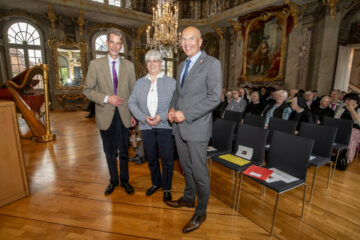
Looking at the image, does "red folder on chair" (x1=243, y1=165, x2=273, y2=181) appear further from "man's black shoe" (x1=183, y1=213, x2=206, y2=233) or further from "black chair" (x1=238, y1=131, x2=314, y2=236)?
"man's black shoe" (x1=183, y1=213, x2=206, y2=233)

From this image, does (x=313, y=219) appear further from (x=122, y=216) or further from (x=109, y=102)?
(x=109, y=102)

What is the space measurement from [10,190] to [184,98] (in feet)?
7.05

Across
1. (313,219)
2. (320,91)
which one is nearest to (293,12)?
(320,91)

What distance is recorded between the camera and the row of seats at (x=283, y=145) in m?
1.86

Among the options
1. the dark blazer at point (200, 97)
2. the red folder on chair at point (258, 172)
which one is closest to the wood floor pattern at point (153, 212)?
the red folder on chair at point (258, 172)

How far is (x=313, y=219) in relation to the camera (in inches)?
76.9

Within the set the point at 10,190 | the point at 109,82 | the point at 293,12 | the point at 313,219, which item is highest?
the point at 293,12

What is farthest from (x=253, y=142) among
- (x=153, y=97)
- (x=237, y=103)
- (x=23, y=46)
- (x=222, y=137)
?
(x=23, y=46)

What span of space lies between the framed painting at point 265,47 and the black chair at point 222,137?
18.9 ft

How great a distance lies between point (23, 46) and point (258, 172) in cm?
1074

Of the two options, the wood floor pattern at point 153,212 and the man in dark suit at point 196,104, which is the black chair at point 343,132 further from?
the man in dark suit at point 196,104

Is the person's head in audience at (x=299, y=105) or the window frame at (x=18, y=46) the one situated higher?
the window frame at (x=18, y=46)

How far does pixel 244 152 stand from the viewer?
238cm

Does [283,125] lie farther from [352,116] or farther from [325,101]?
[325,101]
